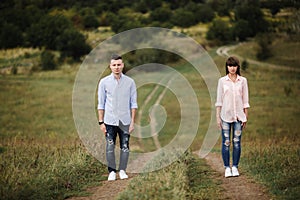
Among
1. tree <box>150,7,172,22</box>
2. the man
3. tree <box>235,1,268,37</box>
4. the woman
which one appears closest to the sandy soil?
the man

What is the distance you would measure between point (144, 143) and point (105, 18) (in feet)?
172

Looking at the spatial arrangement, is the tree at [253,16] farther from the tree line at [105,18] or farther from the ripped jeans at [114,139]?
the ripped jeans at [114,139]

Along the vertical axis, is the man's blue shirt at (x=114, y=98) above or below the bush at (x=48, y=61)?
below

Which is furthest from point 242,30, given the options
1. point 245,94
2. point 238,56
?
point 245,94

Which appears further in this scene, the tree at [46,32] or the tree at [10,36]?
the tree at [46,32]

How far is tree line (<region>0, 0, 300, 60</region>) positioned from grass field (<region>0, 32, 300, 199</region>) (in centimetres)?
392

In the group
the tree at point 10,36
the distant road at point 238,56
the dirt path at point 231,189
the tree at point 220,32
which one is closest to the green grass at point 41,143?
the dirt path at point 231,189

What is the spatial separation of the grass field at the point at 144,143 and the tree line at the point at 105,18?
3.92 m

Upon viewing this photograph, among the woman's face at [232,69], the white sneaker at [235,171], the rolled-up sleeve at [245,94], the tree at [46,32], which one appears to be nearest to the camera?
the woman's face at [232,69]

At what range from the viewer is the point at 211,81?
39500 mm

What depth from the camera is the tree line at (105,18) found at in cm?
5712

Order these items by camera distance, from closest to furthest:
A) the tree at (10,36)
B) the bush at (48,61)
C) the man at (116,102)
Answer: the man at (116,102), the bush at (48,61), the tree at (10,36)

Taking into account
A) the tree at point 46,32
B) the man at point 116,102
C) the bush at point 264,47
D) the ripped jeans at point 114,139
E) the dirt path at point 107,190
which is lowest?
the dirt path at point 107,190

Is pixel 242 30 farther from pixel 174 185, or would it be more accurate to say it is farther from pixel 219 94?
pixel 174 185
